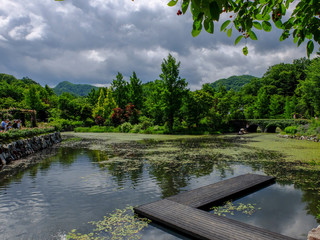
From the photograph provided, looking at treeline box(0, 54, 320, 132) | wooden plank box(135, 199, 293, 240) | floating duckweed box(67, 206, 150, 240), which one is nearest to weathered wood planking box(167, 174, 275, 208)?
wooden plank box(135, 199, 293, 240)

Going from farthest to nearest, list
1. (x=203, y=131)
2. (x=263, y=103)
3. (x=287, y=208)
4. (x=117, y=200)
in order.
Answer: (x=263, y=103)
(x=203, y=131)
(x=117, y=200)
(x=287, y=208)

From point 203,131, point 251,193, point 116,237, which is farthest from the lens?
point 203,131

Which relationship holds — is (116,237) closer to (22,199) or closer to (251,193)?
(22,199)

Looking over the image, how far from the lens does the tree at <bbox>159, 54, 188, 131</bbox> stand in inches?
1481

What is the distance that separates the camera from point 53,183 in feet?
28.6

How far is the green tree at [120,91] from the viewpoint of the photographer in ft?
158

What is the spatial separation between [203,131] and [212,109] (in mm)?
4799

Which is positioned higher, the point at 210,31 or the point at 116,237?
the point at 210,31

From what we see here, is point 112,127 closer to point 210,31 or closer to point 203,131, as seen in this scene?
point 203,131

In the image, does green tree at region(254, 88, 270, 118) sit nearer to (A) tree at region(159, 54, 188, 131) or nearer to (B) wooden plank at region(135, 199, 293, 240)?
(A) tree at region(159, 54, 188, 131)

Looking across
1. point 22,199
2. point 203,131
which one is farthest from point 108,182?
point 203,131

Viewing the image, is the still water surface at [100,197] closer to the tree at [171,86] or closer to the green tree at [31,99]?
the tree at [171,86]

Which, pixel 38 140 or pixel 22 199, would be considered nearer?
pixel 22 199

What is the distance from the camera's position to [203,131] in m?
37.0
